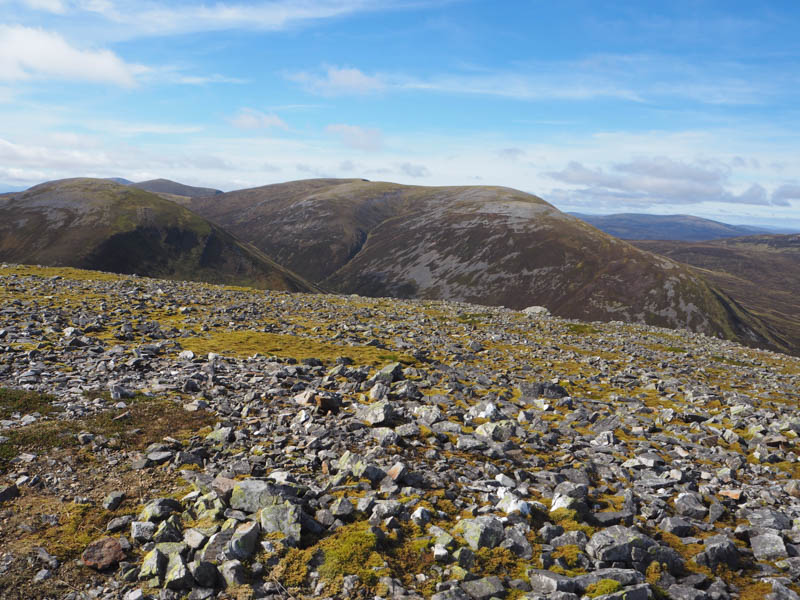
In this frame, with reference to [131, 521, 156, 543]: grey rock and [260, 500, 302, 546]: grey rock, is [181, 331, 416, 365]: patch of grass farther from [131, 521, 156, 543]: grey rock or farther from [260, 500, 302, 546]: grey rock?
[260, 500, 302, 546]: grey rock

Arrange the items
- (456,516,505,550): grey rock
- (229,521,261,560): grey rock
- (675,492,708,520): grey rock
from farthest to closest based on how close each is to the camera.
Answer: (675,492,708,520): grey rock, (456,516,505,550): grey rock, (229,521,261,560): grey rock

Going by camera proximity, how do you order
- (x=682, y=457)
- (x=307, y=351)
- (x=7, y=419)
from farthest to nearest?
(x=307, y=351) → (x=682, y=457) → (x=7, y=419)

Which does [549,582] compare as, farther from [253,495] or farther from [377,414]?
[377,414]

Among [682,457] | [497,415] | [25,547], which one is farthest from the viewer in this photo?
[497,415]

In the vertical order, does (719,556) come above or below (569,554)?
below

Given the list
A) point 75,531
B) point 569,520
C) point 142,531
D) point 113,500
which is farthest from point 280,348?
point 569,520

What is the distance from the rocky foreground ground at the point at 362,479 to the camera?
29.7ft

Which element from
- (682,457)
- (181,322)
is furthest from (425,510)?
(181,322)

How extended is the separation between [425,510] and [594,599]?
13.0 ft

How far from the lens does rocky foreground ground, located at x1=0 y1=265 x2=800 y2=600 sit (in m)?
9.06

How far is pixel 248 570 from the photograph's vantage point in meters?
8.94

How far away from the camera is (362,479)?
12.4 m

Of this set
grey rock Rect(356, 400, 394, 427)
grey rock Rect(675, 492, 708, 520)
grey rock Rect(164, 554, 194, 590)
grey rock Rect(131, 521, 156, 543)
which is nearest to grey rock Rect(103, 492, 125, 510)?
grey rock Rect(131, 521, 156, 543)

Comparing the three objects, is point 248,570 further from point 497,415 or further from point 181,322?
→ point 181,322
